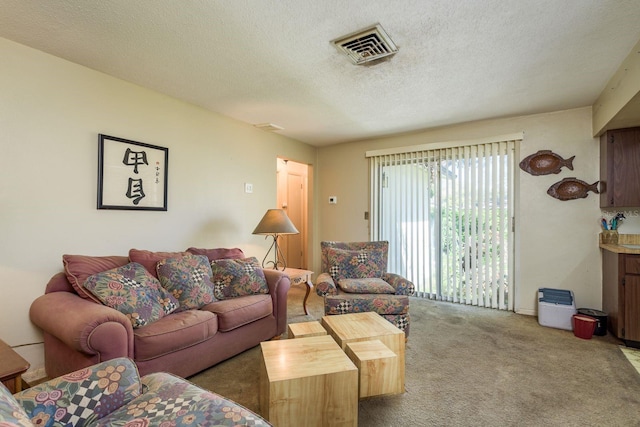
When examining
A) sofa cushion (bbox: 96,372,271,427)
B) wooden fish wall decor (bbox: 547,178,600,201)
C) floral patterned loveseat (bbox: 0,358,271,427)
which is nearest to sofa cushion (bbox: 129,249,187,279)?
floral patterned loveseat (bbox: 0,358,271,427)

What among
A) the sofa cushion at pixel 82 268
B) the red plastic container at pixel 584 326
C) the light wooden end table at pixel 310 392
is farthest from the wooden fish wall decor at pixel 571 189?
the sofa cushion at pixel 82 268

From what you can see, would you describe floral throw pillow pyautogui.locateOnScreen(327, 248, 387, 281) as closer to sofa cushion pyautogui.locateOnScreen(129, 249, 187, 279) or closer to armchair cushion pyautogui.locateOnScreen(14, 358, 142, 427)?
sofa cushion pyautogui.locateOnScreen(129, 249, 187, 279)

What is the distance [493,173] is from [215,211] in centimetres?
343

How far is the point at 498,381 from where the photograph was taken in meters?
2.07

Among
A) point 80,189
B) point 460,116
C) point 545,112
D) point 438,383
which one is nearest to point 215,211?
point 80,189

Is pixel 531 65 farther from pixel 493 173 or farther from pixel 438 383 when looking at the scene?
pixel 438 383

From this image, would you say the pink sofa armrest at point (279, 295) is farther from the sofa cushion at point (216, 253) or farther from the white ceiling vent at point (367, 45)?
the white ceiling vent at point (367, 45)

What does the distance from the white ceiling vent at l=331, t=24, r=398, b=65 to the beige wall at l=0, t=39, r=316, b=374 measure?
6.30ft

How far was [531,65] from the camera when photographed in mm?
2359

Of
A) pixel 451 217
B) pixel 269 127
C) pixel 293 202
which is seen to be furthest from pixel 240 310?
pixel 293 202

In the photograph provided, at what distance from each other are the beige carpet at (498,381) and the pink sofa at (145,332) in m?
0.19

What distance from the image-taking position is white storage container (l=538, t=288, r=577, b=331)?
10.1 feet

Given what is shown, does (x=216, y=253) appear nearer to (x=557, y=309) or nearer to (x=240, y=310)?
(x=240, y=310)

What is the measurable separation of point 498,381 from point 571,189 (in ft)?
8.11
